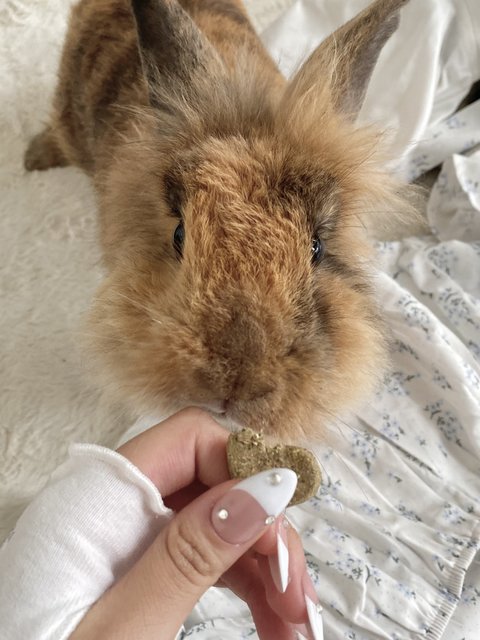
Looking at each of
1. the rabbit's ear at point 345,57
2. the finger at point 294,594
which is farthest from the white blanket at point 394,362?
the finger at point 294,594

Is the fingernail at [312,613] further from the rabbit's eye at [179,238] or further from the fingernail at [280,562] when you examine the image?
the rabbit's eye at [179,238]

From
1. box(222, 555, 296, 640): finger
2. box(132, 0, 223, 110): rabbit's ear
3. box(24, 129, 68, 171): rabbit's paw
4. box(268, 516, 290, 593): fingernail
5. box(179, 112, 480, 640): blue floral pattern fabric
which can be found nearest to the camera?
box(268, 516, 290, 593): fingernail

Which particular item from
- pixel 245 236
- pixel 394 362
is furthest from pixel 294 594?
pixel 394 362

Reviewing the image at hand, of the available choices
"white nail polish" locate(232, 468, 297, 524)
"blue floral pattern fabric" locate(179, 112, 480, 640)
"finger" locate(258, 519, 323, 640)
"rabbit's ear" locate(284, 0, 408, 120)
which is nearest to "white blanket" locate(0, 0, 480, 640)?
"blue floral pattern fabric" locate(179, 112, 480, 640)

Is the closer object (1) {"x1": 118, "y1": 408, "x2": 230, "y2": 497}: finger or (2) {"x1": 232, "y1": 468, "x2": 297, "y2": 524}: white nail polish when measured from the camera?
(2) {"x1": 232, "y1": 468, "x2": 297, "y2": 524}: white nail polish

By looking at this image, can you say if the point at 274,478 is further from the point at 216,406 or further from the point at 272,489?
the point at 216,406

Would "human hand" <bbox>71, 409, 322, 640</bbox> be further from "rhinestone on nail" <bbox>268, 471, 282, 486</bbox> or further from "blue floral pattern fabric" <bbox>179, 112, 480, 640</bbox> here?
"blue floral pattern fabric" <bbox>179, 112, 480, 640</bbox>

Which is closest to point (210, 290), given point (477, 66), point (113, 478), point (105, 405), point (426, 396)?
point (113, 478)

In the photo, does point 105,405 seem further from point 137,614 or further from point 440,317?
point 440,317
